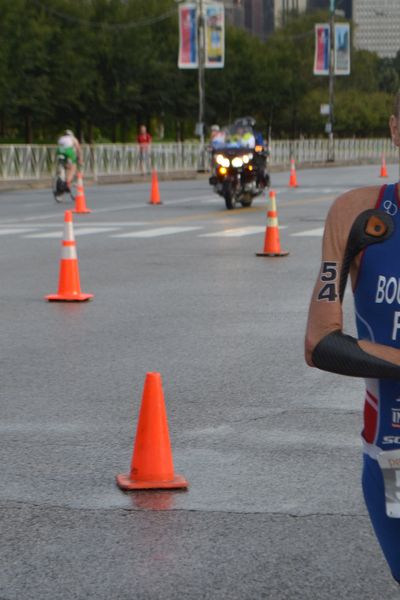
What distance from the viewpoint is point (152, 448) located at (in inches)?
256

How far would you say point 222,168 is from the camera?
28.8 meters

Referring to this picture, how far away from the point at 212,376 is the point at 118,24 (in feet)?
221

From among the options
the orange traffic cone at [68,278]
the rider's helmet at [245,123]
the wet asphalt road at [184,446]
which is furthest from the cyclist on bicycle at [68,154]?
the orange traffic cone at [68,278]

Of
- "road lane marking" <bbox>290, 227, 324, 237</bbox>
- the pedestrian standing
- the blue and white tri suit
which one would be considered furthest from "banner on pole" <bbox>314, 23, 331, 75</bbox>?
the blue and white tri suit

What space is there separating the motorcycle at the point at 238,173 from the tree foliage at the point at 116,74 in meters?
30.5

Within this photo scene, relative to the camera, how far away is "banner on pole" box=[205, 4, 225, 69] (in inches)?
2243

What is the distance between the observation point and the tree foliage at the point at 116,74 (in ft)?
203

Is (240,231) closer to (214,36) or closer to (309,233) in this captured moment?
(309,233)

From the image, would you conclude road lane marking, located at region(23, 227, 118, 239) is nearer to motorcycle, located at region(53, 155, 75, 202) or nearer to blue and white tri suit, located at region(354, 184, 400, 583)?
motorcycle, located at region(53, 155, 75, 202)

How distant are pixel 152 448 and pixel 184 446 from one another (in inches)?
35.2

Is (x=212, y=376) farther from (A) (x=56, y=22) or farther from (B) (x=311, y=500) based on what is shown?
(A) (x=56, y=22)

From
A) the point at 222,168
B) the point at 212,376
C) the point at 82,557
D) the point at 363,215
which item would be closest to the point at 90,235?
the point at 222,168

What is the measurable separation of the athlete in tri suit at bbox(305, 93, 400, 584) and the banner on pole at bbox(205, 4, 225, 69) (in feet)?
177

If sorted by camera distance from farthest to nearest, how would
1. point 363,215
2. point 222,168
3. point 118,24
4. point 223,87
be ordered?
point 223,87, point 118,24, point 222,168, point 363,215
